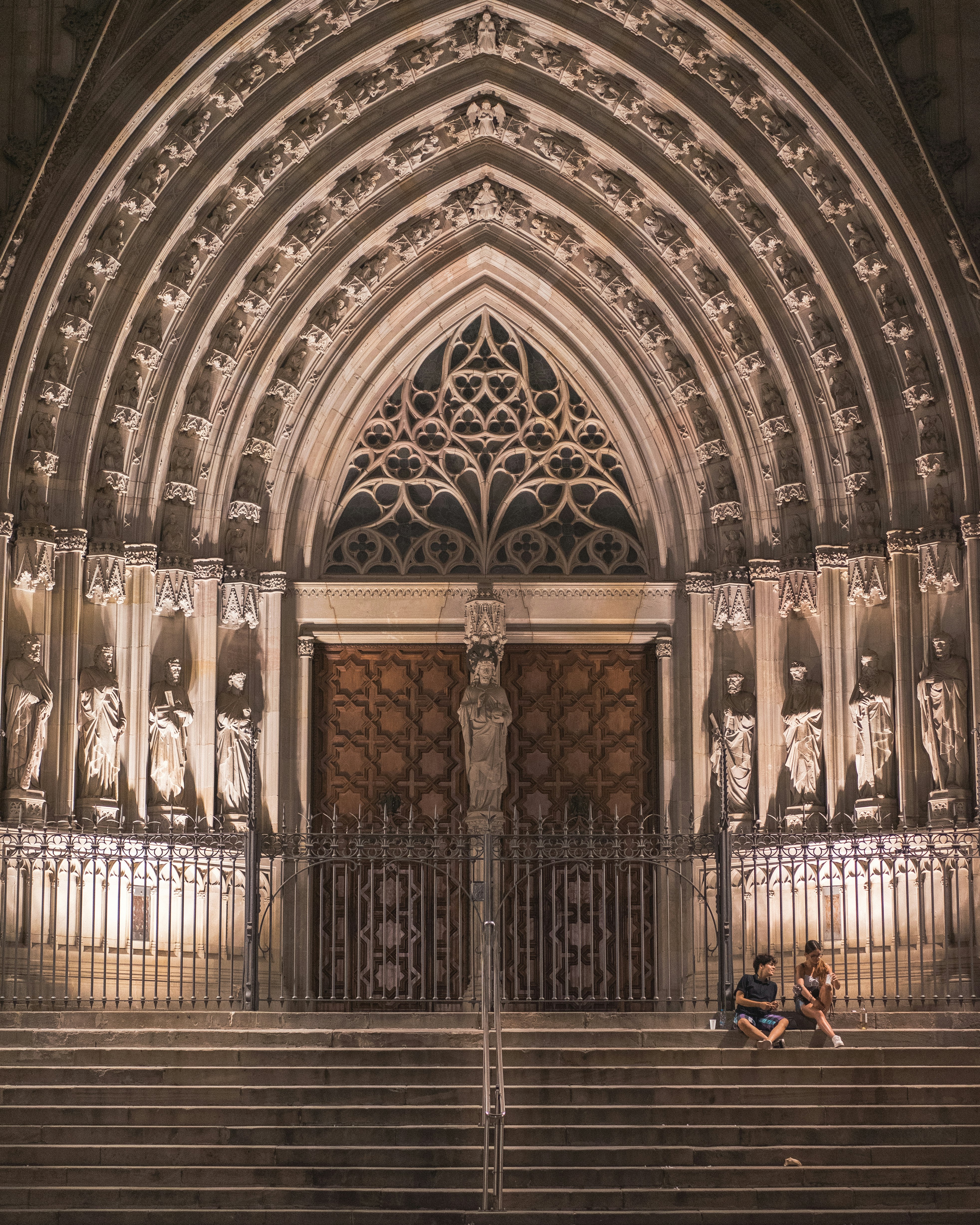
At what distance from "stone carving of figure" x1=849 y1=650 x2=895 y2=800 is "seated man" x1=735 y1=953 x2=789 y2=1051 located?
3231 millimetres

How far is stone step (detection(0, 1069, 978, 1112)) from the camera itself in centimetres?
1125

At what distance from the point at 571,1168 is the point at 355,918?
21.1 ft

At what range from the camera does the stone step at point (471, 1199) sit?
33.9 ft

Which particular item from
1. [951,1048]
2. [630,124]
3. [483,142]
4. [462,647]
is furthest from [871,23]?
[951,1048]

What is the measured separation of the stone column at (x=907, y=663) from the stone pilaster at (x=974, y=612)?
0.55 metres

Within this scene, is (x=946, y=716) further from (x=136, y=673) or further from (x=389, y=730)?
(x=136, y=673)

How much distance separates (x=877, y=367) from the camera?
628 inches

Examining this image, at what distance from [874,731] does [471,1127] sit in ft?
19.8

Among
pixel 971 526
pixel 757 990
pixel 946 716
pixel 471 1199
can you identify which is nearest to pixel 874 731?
pixel 946 716

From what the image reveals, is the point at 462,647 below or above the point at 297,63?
below

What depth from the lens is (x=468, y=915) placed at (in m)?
17.2

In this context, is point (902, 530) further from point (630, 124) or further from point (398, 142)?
point (398, 142)

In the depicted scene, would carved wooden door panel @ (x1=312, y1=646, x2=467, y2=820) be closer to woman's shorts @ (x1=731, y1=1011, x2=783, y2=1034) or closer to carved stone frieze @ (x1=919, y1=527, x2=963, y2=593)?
carved stone frieze @ (x1=919, y1=527, x2=963, y2=593)

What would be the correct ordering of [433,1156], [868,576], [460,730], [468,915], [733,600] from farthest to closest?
[460,730] < [468,915] < [733,600] < [868,576] < [433,1156]
